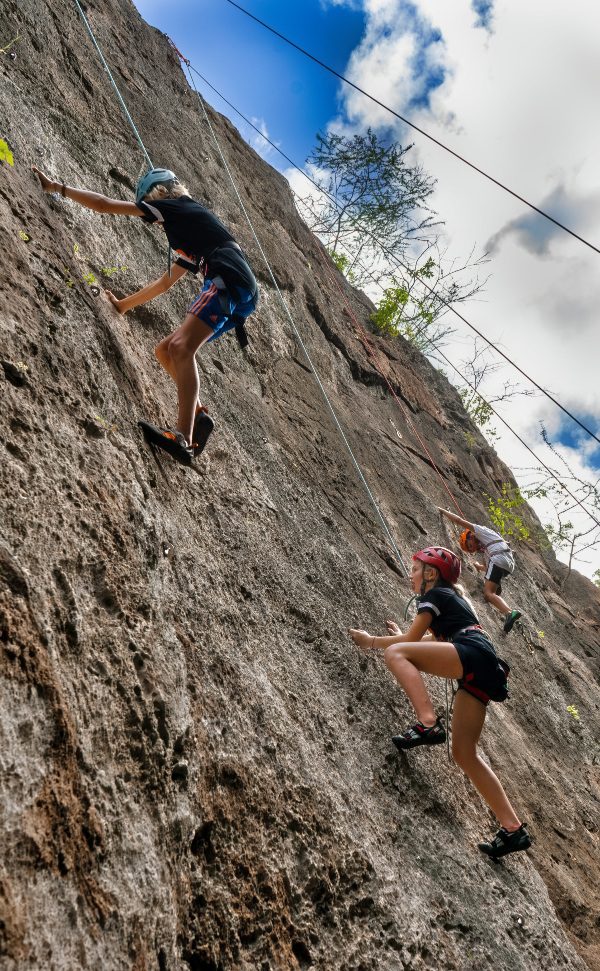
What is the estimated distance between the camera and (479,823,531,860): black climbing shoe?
3.74m

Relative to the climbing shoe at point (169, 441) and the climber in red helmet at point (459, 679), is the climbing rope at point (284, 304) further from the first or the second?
the climbing shoe at point (169, 441)

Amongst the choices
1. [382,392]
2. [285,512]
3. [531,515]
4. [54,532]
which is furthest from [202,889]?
[531,515]

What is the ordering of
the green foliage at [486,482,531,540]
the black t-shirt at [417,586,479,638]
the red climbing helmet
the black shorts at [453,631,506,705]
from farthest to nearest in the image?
the green foliage at [486,482,531,540], the red climbing helmet, the black t-shirt at [417,586,479,638], the black shorts at [453,631,506,705]

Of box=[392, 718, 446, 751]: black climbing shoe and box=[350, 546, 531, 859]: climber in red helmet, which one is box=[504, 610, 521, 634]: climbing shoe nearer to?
box=[350, 546, 531, 859]: climber in red helmet

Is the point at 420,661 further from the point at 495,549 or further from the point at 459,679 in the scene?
the point at 495,549

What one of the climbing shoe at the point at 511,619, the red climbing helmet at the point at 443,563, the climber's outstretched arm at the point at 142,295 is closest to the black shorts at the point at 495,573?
the climbing shoe at the point at 511,619

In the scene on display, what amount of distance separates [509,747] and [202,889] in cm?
360

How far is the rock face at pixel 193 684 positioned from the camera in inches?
84.1

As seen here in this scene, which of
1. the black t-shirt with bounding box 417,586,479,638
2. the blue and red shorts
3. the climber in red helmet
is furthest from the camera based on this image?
the black t-shirt with bounding box 417,586,479,638

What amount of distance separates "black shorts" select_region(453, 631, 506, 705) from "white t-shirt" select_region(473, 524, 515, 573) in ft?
12.6

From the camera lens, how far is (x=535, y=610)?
8.68m

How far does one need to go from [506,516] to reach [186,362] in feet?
25.5

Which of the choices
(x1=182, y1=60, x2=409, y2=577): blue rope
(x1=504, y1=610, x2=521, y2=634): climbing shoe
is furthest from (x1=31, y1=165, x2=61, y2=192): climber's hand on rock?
(x1=504, y1=610, x2=521, y2=634): climbing shoe

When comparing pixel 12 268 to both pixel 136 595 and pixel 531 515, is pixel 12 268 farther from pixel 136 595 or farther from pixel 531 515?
pixel 531 515
